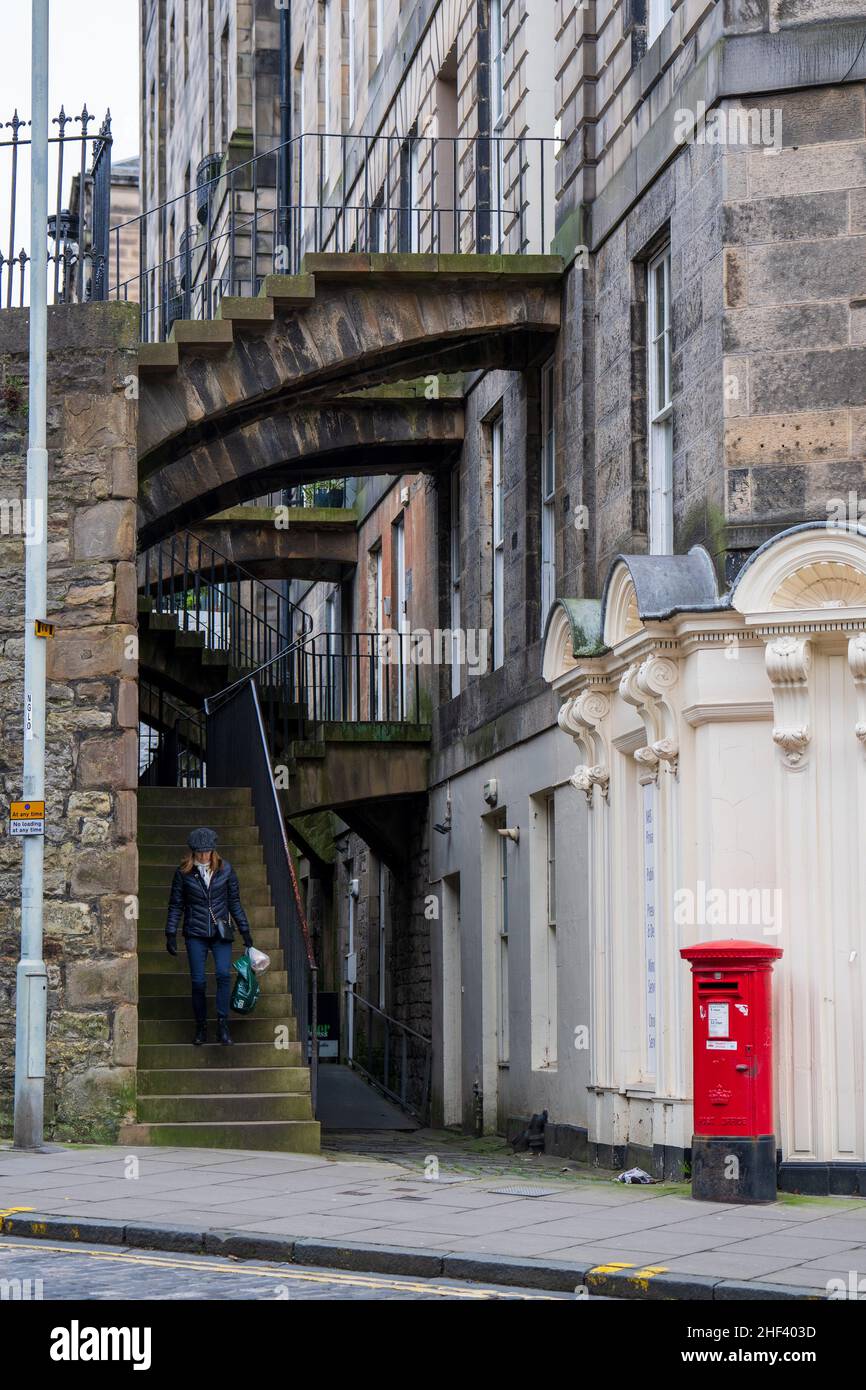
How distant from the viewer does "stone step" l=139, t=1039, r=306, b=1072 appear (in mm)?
15477

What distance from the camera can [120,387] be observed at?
15.4m

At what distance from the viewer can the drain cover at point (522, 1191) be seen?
40.3 feet

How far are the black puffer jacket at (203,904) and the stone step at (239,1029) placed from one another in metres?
0.71

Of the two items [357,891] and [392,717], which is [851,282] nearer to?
[392,717]

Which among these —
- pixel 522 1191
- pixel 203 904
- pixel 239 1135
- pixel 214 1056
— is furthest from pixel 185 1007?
pixel 522 1191

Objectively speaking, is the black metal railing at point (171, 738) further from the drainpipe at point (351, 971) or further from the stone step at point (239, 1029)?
the stone step at point (239, 1029)

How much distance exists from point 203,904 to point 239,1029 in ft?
3.61

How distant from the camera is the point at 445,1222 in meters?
10.8

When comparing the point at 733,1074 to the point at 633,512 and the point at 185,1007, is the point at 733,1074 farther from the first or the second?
the point at 185,1007

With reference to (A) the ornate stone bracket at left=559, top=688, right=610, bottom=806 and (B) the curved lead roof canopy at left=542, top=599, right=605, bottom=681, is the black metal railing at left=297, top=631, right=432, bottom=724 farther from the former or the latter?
(A) the ornate stone bracket at left=559, top=688, right=610, bottom=806

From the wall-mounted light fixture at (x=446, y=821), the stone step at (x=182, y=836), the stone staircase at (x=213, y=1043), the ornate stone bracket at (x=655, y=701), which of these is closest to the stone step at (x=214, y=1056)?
the stone staircase at (x=213, y=1043)

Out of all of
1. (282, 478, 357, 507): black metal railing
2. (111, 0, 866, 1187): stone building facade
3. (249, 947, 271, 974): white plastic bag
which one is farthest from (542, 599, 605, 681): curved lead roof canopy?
A: (282, 478, 357, 507): black metal railing

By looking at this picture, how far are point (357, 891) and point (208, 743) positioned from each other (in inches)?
339

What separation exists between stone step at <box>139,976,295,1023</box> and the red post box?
4.84 meters
